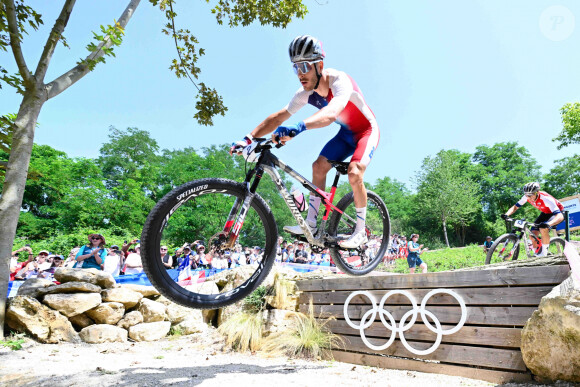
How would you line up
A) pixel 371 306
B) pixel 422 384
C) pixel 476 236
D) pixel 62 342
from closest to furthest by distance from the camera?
pixel 422 384
pixel 371 306
pixel 62 342
pixel 476 236

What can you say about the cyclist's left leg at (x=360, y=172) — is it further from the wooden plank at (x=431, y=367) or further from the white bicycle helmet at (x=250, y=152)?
the wooden plank at (x=431, y=367)

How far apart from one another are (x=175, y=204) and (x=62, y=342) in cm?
705

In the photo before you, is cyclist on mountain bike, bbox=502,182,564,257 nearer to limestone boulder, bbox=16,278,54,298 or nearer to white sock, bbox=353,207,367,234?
white sock, bbox=353,207,367,234

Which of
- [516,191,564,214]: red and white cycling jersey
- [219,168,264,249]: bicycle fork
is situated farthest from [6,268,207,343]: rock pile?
[516,191,564,214]: red and white cycling jersey

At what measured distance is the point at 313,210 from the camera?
419cm

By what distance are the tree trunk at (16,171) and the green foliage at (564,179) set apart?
43486 millimetres

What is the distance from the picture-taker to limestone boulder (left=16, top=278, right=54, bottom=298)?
26.1 ft

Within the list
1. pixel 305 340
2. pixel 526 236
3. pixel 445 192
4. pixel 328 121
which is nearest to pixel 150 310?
pixel 305 340

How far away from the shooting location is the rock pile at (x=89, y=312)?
7590 mm

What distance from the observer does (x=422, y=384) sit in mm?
4906

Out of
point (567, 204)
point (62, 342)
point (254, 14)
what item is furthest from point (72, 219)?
point (567, 204)

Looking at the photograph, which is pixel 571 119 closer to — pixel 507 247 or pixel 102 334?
pixel 507 247

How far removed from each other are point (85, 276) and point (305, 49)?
785cm

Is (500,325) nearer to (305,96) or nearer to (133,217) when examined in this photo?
(305,96)
